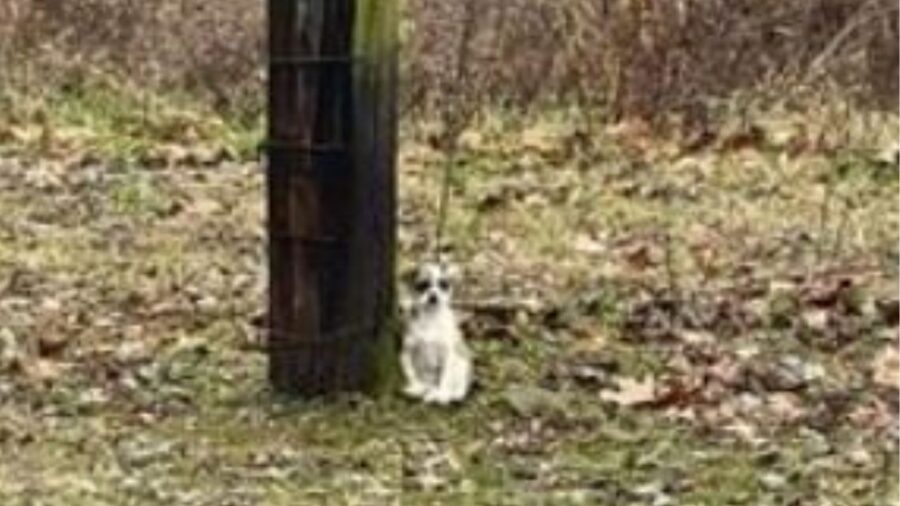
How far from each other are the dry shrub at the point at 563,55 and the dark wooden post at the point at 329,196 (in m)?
5.23

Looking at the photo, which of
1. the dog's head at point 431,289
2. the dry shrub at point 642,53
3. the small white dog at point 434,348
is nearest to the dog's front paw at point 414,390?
the small white dog at point 434,348

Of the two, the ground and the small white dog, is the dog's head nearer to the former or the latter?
Answer: the small white dog

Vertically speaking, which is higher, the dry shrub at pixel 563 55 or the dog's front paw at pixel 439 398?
the dry shrub at pixel 563 55

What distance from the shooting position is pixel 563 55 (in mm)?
12422

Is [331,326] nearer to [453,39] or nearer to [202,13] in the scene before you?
[453,39]

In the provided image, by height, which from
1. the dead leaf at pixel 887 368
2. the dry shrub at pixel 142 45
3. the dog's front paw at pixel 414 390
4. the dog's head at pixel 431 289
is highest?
the dry shrub at pixel 142 45

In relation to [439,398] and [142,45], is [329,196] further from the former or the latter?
[142,45]

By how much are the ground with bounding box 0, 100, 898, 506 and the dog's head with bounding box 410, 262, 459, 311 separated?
0.84 ft

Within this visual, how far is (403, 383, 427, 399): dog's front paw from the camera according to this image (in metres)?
6.26

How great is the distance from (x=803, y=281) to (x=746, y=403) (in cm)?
174

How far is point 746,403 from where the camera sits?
6.27m

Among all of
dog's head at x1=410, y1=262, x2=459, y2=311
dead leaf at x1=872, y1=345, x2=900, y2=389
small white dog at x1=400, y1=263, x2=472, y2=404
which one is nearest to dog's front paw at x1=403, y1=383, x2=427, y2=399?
small white dog at x1=400, y1=263, x2=472, y2=404

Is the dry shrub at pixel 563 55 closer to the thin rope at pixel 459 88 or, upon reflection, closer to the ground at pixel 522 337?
the thin rope at pixel 459 88

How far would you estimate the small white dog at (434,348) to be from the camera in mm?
6238
